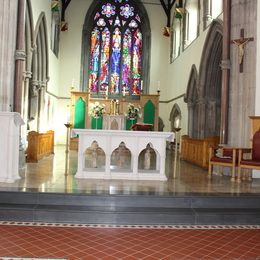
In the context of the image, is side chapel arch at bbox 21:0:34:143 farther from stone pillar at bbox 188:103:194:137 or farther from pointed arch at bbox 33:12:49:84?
stone pillar at bbox 188:103:194:137

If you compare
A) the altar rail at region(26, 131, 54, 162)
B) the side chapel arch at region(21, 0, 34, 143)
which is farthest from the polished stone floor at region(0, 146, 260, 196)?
the side chapel arch at region(21, 0, 34, 143)

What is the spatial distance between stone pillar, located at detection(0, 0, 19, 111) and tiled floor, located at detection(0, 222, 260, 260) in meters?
3.56

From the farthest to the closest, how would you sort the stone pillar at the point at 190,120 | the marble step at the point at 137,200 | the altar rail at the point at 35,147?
the stone pillar at the point at 190,120, the altar rail at the point at 35,147, the marble step at the point at 137,200

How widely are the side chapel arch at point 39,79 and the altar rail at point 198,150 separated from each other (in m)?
5.62

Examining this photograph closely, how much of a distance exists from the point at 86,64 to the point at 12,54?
470 inches

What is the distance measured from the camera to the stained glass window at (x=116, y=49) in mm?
19625

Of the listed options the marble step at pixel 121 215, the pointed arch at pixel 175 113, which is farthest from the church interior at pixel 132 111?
the pointed arch at pixel 175 113

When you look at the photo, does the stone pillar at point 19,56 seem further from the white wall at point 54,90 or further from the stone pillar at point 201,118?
the stone pillar at point 201,118

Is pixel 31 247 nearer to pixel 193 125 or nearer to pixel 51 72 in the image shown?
pixel 193 125

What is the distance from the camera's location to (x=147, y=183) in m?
6.60

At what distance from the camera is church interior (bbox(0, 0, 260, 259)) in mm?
5113

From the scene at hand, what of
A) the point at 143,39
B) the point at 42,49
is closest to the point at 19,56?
the point at 42,49

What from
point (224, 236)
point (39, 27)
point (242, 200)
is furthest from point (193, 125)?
point (224, 236)

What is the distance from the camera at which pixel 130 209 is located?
503cm
